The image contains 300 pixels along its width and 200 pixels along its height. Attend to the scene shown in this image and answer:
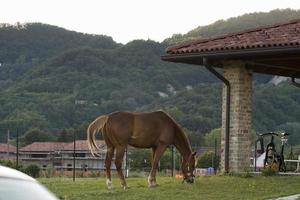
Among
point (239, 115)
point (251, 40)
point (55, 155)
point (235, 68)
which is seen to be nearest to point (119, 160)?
point (239, 115)

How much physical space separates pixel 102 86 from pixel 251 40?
176 ft

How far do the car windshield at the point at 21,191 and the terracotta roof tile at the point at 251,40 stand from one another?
1128cm

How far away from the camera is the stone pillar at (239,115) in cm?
1695

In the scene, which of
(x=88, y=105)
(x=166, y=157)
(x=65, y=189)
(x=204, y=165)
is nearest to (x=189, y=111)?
(x=88, y=105)

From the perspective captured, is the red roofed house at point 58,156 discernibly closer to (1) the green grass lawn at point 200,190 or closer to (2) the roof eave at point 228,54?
(2) the roof eave at point 228,54

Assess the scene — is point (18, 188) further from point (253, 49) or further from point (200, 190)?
point (253, 49)

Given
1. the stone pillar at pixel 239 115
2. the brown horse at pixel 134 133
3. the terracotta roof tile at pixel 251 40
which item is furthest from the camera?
the stone pillar at pixel 239 115

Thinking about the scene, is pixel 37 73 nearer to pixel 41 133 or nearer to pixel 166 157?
pixel 41 133

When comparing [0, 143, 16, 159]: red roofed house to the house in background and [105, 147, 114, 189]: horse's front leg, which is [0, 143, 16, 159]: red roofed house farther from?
[105, 147, 114, 189]: horse's front leg

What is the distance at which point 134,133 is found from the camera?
14125 millimetres

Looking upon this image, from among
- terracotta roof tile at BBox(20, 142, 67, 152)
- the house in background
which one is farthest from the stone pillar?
terracotta roof tile at BBox(20, 142, 67, 152)

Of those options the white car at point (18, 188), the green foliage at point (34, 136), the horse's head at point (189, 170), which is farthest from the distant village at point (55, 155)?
the white car at point (18, 188)

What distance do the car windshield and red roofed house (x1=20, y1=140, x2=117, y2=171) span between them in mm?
29382

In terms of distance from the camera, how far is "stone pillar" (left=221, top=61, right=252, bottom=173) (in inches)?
667
